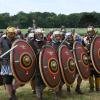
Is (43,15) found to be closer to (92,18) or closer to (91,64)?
(92,18)

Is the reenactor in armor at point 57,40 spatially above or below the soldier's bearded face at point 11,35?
below

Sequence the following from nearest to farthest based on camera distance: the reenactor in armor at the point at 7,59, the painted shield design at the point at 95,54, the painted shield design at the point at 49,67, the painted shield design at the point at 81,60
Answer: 1. the reenactor in armor at the point at 7,59
2. the painted shield design at the point at 49,67
3. the painted shield design at the point at 81,60
4. the painted shield design at the point at 95,54

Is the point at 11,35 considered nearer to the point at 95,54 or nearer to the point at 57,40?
the point at 57,40

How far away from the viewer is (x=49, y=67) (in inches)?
422

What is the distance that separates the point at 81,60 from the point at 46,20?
2656 centimetres

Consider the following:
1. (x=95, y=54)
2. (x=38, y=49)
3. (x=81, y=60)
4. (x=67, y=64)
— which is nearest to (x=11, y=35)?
(x=38, y=49)

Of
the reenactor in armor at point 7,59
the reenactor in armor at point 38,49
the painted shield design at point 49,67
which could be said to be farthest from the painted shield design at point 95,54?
the reenactor in armor at point 7,59

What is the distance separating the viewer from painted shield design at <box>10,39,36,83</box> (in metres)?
10.3

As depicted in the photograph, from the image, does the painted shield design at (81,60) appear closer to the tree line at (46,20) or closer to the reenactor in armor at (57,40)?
the reenactor in armor at (57,40)

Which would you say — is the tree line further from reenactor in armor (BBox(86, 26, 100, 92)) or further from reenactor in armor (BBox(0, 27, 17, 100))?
reenactor in armor (BBox(0, 27, 17, 100))

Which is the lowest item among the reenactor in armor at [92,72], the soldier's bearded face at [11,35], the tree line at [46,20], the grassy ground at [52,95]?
the grassy ground at [52,95]

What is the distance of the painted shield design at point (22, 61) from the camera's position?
10.3 meters

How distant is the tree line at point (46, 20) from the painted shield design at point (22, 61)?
19555 mm

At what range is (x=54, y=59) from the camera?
11.0 m
